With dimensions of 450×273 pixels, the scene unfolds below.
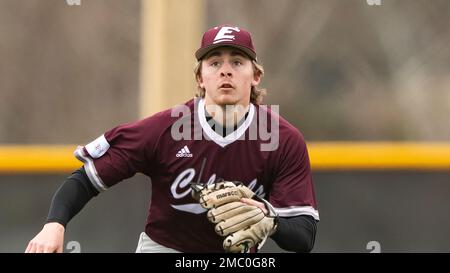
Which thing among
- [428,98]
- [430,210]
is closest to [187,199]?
[430,210]

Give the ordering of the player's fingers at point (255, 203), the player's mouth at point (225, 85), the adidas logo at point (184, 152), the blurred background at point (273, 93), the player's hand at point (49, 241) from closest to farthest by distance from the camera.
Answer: the player's hand at point (49, 241), the player's fingers at point (255, 203), the player's mouth at point (225, 85), the adidas logo at point (184, 152), the blurred background at point (273, 93)

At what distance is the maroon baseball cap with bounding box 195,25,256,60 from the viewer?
3406 mm

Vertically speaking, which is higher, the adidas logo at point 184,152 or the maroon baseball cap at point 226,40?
the maroon baseball cap at point 226,40

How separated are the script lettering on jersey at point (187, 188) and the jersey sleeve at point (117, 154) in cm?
15

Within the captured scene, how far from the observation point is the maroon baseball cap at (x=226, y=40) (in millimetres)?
3406

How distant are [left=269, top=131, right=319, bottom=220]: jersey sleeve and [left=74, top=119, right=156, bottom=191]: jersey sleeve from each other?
0.53 m

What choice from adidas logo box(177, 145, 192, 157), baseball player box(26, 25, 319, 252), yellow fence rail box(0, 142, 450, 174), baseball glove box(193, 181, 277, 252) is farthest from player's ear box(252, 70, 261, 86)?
yellow fence rail box(0, 142, 450, 174)

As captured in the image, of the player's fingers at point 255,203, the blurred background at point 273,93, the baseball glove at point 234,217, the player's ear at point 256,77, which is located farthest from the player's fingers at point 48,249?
the blurred background at point 273,93

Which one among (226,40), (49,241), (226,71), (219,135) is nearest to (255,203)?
(219,135)

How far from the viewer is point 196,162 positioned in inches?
138

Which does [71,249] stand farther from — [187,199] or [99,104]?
[99,104]

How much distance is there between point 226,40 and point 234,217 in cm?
70

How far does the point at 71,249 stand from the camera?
5.95 metres

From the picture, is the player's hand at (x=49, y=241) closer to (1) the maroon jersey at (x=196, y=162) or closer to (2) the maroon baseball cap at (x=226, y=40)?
(1) the maroon jersey at (x=196, y=162)
